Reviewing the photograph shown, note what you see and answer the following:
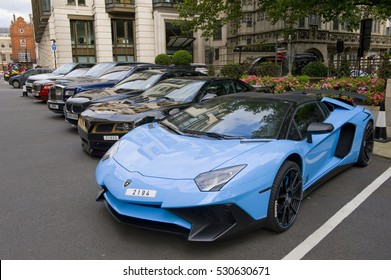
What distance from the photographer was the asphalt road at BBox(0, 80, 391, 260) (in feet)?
10.1

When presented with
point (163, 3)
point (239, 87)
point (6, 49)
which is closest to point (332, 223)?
point (239, 87)

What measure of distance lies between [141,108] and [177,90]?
1130 mm

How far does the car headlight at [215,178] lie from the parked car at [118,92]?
207 inches

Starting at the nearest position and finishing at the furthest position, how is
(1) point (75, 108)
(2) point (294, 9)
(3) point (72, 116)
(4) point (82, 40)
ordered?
(1) point (75, 108) < (3) point (72, 116) < (2) point (294, 9) < (4) point (82, 40)

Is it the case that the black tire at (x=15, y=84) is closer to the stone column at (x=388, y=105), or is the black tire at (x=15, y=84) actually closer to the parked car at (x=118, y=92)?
the parked car at (x=118, y=92)

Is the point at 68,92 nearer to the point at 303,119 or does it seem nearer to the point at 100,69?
the point at 100,69

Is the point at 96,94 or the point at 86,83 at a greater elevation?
the point at 86,83

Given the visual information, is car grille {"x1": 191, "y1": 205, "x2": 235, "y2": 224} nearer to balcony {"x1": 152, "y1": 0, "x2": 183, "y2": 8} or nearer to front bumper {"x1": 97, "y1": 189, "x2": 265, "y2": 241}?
front bumper {"x1": 97, "y1": 189, "x2": 265, "y2": 241}

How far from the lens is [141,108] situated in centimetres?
638

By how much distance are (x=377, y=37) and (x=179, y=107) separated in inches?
1500

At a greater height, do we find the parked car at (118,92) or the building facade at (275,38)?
the building facade at (275,38)

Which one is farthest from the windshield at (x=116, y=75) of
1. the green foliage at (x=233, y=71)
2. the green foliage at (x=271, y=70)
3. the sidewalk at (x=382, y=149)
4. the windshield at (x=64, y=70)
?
the sidewalk at (x=382, y=149)

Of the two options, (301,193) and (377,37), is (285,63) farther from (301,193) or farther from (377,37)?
(377,37)

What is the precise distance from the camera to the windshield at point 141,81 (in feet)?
28.8
